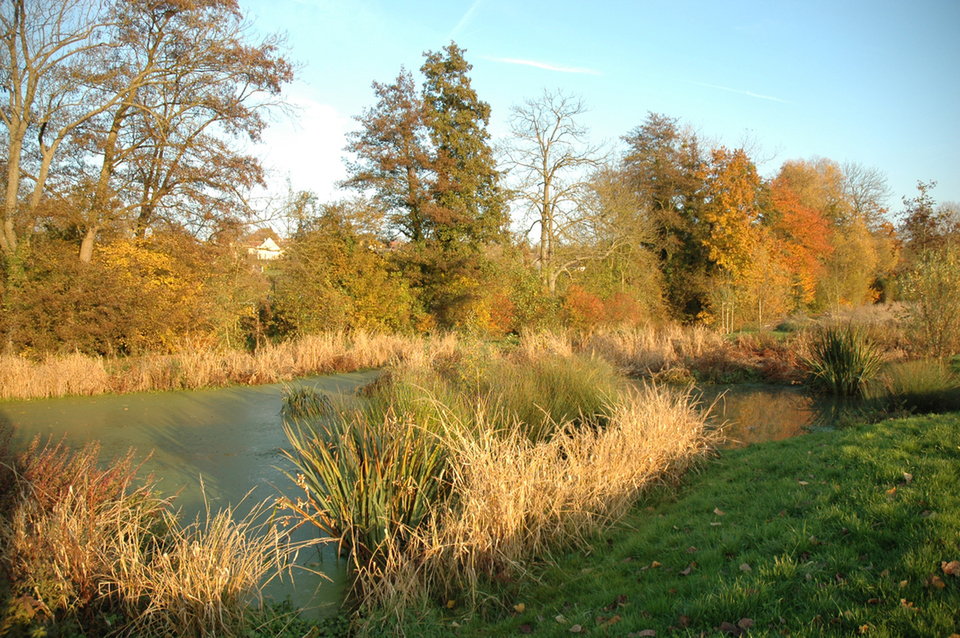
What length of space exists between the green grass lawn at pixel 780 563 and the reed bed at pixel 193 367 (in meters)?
4.85

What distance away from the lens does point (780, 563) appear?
10.4 feet

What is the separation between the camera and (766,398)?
10.6m

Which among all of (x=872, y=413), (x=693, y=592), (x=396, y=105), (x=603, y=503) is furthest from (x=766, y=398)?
(x=396, y=105)

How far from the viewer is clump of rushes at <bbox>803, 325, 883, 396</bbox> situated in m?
9.96

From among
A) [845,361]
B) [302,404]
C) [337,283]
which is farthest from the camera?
[337,283]

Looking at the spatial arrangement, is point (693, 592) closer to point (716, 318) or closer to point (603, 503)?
point (603, 503)

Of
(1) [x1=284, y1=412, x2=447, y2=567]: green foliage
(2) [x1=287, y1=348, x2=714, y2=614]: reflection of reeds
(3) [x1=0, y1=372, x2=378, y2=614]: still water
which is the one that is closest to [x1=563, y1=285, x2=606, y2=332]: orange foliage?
(3) [x1=0, y1=372, x2=378, y2=614]: still water

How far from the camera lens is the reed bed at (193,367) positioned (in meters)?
9.95

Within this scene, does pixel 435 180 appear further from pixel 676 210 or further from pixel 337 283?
pixel 676 210

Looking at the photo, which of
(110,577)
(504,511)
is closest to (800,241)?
(504,511)

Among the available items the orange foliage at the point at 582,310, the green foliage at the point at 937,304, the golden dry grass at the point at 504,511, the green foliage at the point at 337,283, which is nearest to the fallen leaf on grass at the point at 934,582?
the golden dry grass at the point at 504,511

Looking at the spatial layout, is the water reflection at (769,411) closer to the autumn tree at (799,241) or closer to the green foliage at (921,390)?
the green foliage at (921,390)

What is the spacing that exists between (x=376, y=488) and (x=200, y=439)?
4553 mm

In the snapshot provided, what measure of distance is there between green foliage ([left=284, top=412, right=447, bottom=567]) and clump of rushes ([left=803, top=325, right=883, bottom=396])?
28.2 ft
